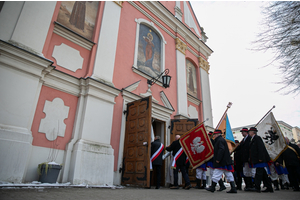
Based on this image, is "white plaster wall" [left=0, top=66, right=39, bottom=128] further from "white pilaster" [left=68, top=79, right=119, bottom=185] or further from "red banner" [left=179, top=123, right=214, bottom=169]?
"red banner" [left=179, top=123, right=214, bottom=169]

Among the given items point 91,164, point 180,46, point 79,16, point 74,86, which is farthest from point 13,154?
point 180,46

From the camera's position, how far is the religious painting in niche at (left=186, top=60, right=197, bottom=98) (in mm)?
11799

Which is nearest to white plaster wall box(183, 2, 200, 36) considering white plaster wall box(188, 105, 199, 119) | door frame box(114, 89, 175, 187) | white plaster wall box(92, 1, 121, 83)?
white plaster wall box(188, 105, 199, 119)

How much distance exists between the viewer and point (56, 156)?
5477mm

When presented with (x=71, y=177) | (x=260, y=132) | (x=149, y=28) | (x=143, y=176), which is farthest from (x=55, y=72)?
(x=260, y=132)

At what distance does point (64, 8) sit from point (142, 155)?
5.63m

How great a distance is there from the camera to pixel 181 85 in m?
10.7

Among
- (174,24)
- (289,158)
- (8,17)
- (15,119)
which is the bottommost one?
(289,158)

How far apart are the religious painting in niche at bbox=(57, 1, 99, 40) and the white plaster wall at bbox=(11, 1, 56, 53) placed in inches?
23.8

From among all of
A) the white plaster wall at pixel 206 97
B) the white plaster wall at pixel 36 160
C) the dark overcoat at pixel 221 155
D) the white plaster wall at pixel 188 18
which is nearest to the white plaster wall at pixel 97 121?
the white plaster wall at pixel 36 160

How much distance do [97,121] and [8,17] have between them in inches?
146

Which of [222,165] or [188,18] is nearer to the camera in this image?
[222,165]

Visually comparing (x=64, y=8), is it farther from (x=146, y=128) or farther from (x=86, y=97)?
(x=146, y=128)

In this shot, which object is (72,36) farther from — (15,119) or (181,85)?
(181,85)
